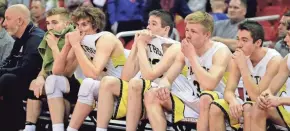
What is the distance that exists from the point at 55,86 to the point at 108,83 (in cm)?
73

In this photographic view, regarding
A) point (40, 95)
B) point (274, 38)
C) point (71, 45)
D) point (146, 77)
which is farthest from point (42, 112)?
point (274, 38)

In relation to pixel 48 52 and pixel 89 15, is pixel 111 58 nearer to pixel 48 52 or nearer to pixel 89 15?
pixel 89 15

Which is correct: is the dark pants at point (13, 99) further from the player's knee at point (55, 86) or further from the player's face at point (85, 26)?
the player's face at point (85, 26)

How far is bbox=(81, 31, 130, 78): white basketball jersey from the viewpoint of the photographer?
25.5ft

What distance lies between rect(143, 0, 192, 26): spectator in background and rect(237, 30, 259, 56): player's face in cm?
394

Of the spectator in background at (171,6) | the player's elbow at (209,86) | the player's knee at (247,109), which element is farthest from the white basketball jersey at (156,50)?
the spectator in background at (171,6)

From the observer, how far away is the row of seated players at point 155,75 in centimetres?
676

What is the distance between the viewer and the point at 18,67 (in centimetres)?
823

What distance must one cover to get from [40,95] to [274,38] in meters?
3.38

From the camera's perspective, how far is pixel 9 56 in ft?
28.1

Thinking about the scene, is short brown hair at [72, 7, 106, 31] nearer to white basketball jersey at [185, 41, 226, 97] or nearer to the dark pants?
the dark pants

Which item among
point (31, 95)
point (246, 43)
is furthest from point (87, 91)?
point (246, 43)

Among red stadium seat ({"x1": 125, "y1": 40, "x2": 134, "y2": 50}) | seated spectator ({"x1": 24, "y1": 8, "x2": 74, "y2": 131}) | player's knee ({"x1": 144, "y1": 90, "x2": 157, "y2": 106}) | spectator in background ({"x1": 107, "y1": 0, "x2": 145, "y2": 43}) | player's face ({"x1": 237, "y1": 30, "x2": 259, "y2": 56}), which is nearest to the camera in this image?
player's face ({"x1": 237, "y1": 30, "x2": 259, "y2": 56})

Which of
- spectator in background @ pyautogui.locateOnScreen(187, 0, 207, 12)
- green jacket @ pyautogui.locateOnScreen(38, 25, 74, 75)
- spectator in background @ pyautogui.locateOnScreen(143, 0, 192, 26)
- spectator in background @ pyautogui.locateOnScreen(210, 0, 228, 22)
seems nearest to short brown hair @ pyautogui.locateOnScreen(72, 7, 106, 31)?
green jacket @ pyautogui.locateOnScreen(38, 25, 74, 75)
